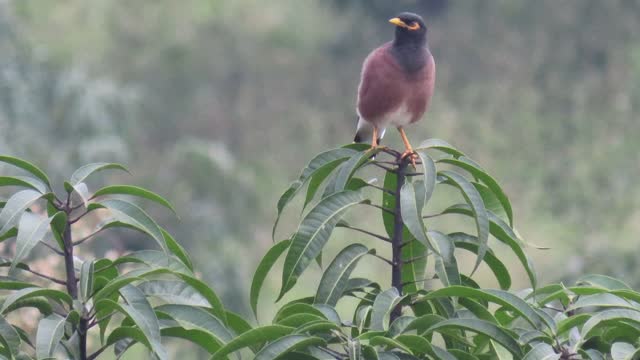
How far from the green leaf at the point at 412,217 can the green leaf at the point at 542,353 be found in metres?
0.26

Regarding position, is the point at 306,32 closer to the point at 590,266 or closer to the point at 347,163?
the point at 590,266

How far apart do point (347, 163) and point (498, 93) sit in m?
19.9

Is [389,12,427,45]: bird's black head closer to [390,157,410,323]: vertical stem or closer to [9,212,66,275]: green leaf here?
[390,157,410,323]: vertical stem

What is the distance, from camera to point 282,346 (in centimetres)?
226

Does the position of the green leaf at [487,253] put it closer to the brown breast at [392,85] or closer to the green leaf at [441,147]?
the green leaf at [441,147]

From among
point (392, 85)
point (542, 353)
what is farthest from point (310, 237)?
point (392, 85)

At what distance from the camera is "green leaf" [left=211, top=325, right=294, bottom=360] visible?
2.27 m

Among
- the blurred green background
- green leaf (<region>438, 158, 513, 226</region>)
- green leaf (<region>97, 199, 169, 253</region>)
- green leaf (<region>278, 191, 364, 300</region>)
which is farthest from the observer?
the blurred green background

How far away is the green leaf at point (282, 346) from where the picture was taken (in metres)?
2.25

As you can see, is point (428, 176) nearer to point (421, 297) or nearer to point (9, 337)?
point (421, 297)

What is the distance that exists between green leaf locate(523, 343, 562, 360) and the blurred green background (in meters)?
8.78

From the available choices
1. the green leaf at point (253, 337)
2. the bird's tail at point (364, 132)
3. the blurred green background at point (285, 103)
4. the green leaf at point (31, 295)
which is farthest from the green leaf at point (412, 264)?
the blurred green background at point (285, 103)

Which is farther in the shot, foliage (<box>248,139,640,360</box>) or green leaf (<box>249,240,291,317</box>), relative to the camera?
green leaf (<box>249,240,291,317</box>)

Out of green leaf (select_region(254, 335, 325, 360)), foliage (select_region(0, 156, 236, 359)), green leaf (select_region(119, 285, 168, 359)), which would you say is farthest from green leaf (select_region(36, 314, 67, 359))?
green leaf (select_region(254, 335, 325, 360))
